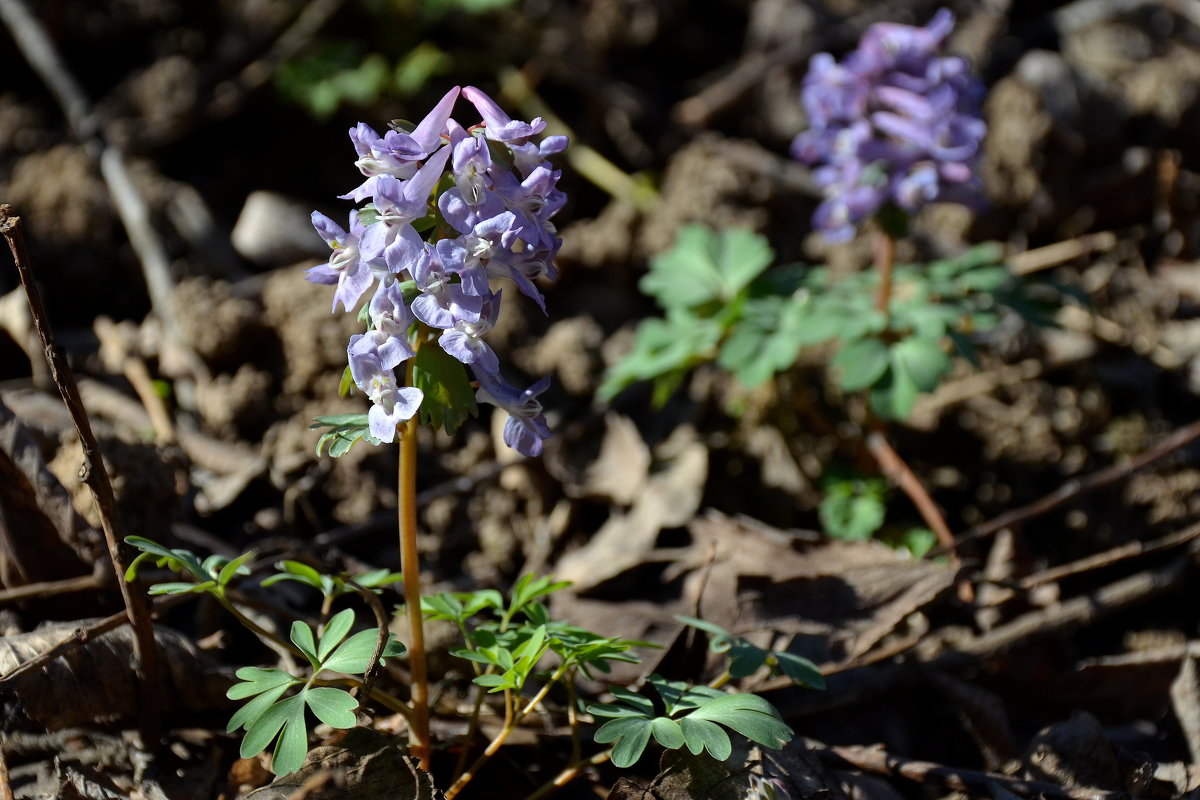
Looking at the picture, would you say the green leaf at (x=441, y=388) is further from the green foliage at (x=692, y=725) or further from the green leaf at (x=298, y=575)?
the green foliage at (x=692, y=725)

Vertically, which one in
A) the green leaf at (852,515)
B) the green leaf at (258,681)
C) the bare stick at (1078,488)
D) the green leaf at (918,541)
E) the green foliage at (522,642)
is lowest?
the green leaf at (918,541)

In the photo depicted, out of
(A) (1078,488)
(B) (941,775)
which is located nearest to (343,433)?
(B) (941,775)

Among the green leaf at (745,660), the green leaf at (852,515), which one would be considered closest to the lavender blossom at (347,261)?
the green leaf at (745,660)

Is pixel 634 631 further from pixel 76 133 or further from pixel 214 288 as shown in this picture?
pixel 76 133

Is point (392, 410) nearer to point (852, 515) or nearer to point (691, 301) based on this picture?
point (691, 301)

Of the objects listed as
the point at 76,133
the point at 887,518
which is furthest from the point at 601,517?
the point at 76,133

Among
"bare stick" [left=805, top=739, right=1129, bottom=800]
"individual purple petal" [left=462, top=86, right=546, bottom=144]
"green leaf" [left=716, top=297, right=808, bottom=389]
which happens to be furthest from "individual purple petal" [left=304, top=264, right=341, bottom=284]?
"green leaf" [left=716, top=297, right=808, bottom=389]

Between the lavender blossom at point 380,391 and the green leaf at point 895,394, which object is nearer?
the lavender blossom at point 380,391

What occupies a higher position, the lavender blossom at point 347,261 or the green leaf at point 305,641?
the lavender blossom at point 347,261
